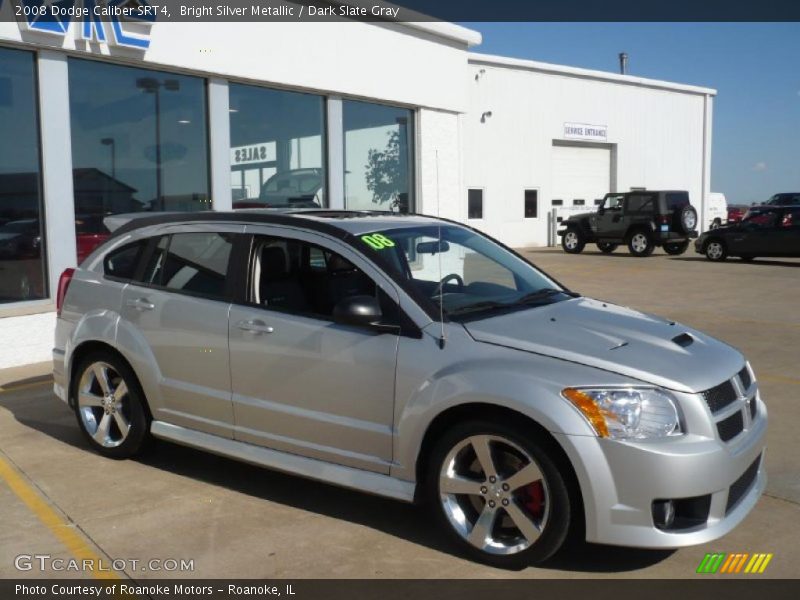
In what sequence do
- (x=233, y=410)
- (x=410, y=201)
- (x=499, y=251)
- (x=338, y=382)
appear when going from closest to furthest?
(x=338, y=382), (x=233, y=410), (x=499, y=251), (x=410, y=201)

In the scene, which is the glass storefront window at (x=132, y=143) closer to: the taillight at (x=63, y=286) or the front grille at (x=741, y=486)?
Result: the taillight at (x=63, y=286)

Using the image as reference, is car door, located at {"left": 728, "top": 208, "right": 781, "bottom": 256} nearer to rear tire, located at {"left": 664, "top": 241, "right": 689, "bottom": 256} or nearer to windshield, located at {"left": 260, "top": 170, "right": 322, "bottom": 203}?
rear tire, located at {"left": 664, "top": 241, "right": 689, "bottom": 256}

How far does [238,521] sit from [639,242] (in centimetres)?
2097

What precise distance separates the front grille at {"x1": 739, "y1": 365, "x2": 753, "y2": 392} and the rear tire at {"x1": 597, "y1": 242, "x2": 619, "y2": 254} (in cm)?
2143

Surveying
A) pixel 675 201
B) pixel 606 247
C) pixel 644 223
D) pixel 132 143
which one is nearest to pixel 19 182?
pixel 132 143

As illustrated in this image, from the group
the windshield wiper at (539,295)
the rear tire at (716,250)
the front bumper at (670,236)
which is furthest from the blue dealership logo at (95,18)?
the front bumper at (670,236)

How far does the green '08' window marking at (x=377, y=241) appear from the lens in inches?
176

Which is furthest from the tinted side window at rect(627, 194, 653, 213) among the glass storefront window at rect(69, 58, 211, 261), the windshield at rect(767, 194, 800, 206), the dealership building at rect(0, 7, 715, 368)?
the glass storefront window at rect(69, 58, 211, 261)

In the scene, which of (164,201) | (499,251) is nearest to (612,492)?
(499,251)

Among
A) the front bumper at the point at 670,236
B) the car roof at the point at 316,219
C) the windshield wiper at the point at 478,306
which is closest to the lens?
the windshield wiper at the point at 478,306

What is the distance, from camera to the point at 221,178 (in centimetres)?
1096

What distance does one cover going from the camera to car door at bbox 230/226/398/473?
13.6ft

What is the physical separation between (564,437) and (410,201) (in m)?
11.0
